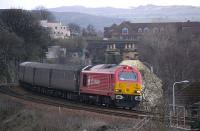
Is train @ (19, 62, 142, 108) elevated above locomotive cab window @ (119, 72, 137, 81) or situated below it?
below

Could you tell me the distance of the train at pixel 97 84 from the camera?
41.5 meters

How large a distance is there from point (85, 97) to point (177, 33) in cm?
6658

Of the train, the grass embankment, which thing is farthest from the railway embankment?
the train

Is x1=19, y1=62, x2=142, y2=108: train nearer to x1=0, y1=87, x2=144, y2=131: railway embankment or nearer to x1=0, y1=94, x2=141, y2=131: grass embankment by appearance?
x1=0, y1=87, x2=144, y2=131: railway embankment

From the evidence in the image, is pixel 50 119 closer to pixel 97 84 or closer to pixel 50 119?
pixel 50 119

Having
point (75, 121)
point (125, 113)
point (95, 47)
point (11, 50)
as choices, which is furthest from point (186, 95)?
point (95, 47)

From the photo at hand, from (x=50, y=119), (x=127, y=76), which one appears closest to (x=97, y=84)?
(x=127, y=76)

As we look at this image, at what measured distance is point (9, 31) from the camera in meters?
94.1

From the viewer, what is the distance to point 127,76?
42.1 metres

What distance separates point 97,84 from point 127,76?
8.55 feet

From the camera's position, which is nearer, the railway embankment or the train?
the railway embankment

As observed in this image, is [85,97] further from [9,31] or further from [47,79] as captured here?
[9,31]

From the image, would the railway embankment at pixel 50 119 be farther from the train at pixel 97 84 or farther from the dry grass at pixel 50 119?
the train at pixel 97 84

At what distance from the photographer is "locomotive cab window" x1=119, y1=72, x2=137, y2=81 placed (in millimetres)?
41781
